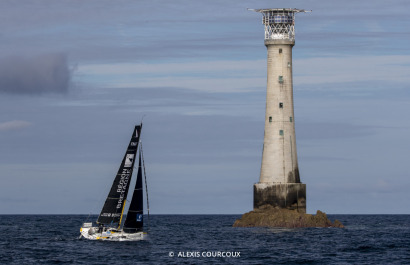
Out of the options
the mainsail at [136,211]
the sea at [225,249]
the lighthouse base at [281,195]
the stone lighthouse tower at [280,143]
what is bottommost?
the sea at [225,249]

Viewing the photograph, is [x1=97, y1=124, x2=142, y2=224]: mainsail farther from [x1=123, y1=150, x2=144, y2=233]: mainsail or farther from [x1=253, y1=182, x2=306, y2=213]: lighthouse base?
[x1=253, y1=182, x2=306, y2=213]: lighthouse base

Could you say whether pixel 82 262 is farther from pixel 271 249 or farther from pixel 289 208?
pixel 289 208

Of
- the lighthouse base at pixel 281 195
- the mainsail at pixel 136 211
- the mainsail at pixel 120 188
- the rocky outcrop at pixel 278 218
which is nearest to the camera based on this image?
the mainsail at pixel 136 211

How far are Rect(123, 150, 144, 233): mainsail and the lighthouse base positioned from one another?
2080 cm

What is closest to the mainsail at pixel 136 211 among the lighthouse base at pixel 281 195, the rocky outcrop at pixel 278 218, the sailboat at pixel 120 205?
the sailboat at pixel 120 205

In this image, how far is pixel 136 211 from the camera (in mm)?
65625

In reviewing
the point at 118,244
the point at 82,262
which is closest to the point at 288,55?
the point at 118,244

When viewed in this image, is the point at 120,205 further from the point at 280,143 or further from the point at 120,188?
the point at 280,143

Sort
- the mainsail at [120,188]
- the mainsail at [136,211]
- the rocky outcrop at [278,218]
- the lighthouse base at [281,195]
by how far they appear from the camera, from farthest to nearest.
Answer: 1. the lighthouse base at [281,195]
2. the rocky outcrop at [278,218]
3. the mainsail at [120,188]
4. the mainsail at [136,211]

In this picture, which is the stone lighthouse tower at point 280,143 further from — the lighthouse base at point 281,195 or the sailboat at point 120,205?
the sailboat at point 120,205

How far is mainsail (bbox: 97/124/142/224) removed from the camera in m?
67.2

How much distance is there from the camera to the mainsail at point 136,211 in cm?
6550

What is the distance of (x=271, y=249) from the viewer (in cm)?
6328

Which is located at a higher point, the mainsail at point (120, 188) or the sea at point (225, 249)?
the mainsail at point (120, 188)
